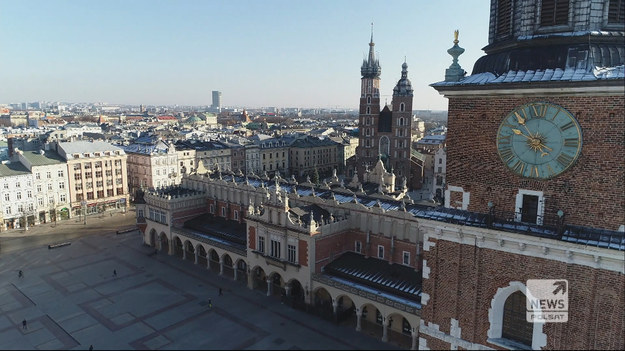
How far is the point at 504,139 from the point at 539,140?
1493mm

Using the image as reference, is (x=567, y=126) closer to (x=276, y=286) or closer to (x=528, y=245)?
(x=528, y=245)

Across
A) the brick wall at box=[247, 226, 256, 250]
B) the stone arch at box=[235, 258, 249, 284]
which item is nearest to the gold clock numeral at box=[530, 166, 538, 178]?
the brick wall at box=[247, 226, 256, 250]

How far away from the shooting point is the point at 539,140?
19.8 meters

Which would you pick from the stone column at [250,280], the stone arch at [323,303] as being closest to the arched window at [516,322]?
the stone arch at [323,303]

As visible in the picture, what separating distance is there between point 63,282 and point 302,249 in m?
35.0

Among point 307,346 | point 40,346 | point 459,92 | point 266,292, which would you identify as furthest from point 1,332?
point 459,92

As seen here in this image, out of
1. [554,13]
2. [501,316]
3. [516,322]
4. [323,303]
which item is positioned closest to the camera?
[554,13]

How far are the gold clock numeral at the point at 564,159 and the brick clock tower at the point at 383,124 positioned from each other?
99195mm

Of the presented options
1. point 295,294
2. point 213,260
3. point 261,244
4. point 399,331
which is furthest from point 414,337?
point 213,260

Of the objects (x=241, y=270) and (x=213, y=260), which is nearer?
(x=241, y=270)

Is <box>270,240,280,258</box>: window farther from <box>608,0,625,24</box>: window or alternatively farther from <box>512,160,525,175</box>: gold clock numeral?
<box>608,0,625,24</box>: window

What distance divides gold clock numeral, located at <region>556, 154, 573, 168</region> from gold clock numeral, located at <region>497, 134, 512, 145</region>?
2192mm

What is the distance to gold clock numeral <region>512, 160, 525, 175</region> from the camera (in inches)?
802

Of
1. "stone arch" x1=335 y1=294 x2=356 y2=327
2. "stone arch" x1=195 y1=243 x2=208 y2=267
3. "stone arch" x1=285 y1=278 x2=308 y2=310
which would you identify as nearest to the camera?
"stone arch" x1=335 y1=294 x2=356 y2=327
